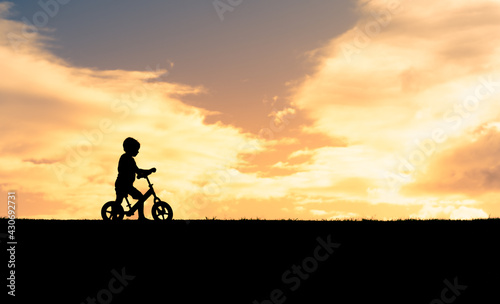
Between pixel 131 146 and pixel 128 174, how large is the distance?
800mm

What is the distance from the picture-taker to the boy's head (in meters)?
16.2
